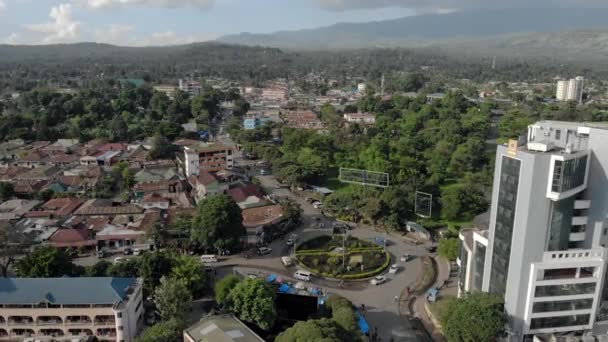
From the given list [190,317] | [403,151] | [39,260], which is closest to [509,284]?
[190,317]

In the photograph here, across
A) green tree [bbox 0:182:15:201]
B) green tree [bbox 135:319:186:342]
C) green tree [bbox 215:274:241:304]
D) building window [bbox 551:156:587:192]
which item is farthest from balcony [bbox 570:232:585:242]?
green tree [bbox 0:182:15:201]

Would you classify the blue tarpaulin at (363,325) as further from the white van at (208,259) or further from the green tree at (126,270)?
the green tree at (126,270)

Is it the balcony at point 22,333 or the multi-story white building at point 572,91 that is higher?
the multi-story white building at point 572,91

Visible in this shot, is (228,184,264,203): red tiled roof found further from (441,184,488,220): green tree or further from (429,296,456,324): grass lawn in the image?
(429,296,456,324): grass lawn

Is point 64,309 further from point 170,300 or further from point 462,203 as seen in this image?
point 462,203

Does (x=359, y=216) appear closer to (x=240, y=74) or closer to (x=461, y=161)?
(x=461, y=161)

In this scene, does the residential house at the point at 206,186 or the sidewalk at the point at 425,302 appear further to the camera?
the residential house at the point at 206,186

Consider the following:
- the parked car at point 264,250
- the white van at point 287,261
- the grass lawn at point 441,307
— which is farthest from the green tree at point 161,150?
the grass lawn at point 441,307
